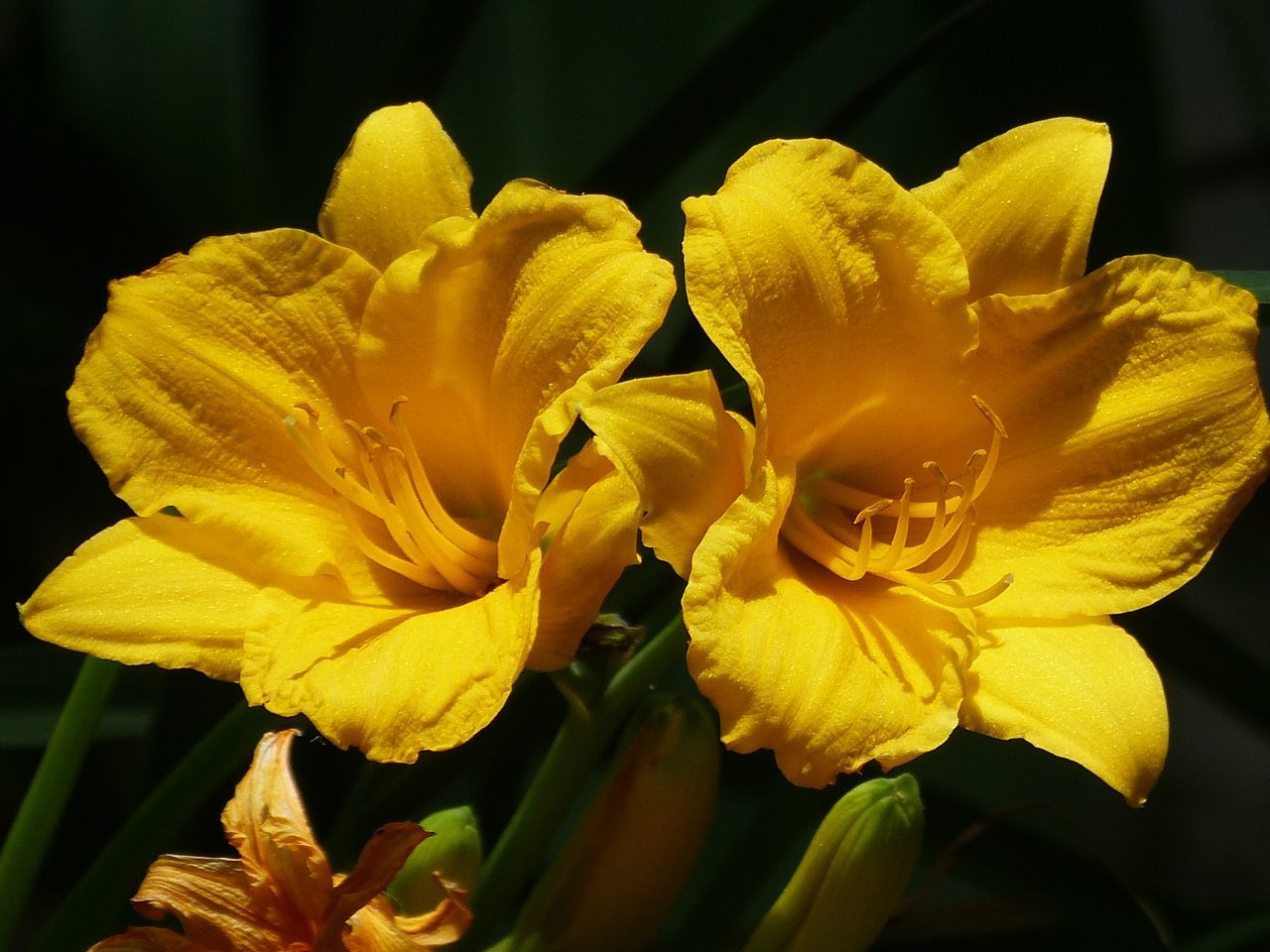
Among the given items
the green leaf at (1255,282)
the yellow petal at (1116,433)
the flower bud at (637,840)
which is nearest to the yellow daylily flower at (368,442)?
the flower bud at (637,840)

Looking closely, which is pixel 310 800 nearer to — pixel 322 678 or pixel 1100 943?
pixel 322 678

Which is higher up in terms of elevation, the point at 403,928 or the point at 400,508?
the point at 400,508

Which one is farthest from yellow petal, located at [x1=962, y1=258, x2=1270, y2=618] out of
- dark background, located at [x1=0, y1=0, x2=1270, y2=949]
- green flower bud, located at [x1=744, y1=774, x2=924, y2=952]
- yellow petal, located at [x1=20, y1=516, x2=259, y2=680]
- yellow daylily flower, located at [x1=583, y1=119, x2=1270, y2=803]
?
yellow petal, located at [x1=20, y1=516, x2=259, y2=680]

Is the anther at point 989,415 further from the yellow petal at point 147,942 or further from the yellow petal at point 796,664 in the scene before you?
the yellow petal at point 147,942

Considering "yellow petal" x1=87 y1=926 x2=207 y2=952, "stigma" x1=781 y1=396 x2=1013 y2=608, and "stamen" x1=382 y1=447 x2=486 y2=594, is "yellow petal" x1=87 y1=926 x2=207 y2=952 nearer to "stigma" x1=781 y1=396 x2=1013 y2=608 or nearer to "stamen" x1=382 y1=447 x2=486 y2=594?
"stamen" x1=382 y1=447 x2=486 y2=594

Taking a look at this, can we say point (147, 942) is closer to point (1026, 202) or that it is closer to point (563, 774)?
point (563, 774)

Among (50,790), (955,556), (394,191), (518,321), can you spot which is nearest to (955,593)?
(955,556)
